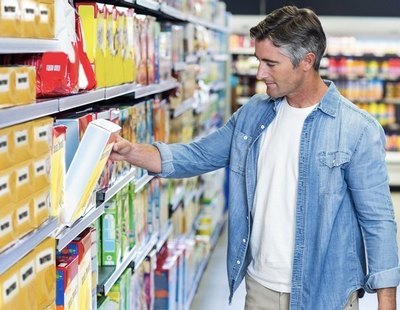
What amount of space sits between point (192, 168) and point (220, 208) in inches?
233

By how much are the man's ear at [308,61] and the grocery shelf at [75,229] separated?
3.00 ft

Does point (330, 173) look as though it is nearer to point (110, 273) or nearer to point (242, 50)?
point (110, 273)

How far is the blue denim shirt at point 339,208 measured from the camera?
10.3ft

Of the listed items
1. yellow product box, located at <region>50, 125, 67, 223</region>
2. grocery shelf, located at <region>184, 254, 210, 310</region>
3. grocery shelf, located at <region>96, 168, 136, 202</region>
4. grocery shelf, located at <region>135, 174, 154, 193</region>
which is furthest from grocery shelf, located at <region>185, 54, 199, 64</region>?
yellow product box, located at <region>50, 125, 67, 223</region>

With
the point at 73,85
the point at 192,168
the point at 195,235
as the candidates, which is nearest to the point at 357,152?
the point at 192,168

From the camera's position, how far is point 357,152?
10.3ft

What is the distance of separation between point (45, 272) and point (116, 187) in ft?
3.70

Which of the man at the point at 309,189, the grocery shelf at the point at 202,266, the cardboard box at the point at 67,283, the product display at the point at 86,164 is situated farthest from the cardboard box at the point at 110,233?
the grocery shelf at the point at 202,266

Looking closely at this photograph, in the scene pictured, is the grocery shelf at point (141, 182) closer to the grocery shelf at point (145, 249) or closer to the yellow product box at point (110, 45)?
the grocery shelf at point (145, 249)

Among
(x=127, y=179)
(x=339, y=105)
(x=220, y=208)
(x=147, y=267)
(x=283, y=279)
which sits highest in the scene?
(x=339, y=105)

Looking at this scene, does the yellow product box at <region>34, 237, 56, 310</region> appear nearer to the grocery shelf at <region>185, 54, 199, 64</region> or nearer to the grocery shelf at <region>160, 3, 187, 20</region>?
the grocery shelf at <region>160, 3, 187, 20</region>

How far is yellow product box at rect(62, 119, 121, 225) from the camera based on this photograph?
2570 mm

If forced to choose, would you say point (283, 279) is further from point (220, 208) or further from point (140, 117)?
point (220, 208)

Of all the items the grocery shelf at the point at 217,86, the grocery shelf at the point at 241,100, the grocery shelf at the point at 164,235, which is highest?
the grocery shelf at the point at 217,86
